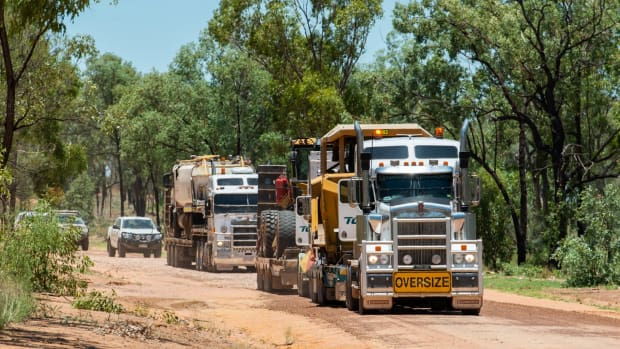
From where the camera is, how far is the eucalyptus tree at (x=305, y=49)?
5284 cm

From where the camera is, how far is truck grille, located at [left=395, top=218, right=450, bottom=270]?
21.2 m

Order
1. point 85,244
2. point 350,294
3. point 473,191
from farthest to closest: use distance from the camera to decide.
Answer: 1. point 85,244
2. point 350,294
3. point 473,191

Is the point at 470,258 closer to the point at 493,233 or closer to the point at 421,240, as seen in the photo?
the point at 421,240

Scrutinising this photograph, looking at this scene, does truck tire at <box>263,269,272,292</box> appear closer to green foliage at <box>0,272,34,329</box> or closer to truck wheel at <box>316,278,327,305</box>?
truck wheel at <box>316,278,327,305</box>

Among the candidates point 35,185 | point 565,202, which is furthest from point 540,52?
point 35,185

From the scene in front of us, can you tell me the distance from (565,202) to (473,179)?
70.5ft

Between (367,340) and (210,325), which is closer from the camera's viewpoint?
(367,340)

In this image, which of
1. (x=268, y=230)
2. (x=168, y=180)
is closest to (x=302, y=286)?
(x=268, y=230)

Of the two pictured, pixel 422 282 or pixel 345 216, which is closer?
pixel 422 282

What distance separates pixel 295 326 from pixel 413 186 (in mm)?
3691

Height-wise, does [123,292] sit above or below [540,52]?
below

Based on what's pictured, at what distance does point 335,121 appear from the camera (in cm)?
5175

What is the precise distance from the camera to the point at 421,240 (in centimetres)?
2134

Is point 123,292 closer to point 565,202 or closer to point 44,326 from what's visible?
point 44,326
